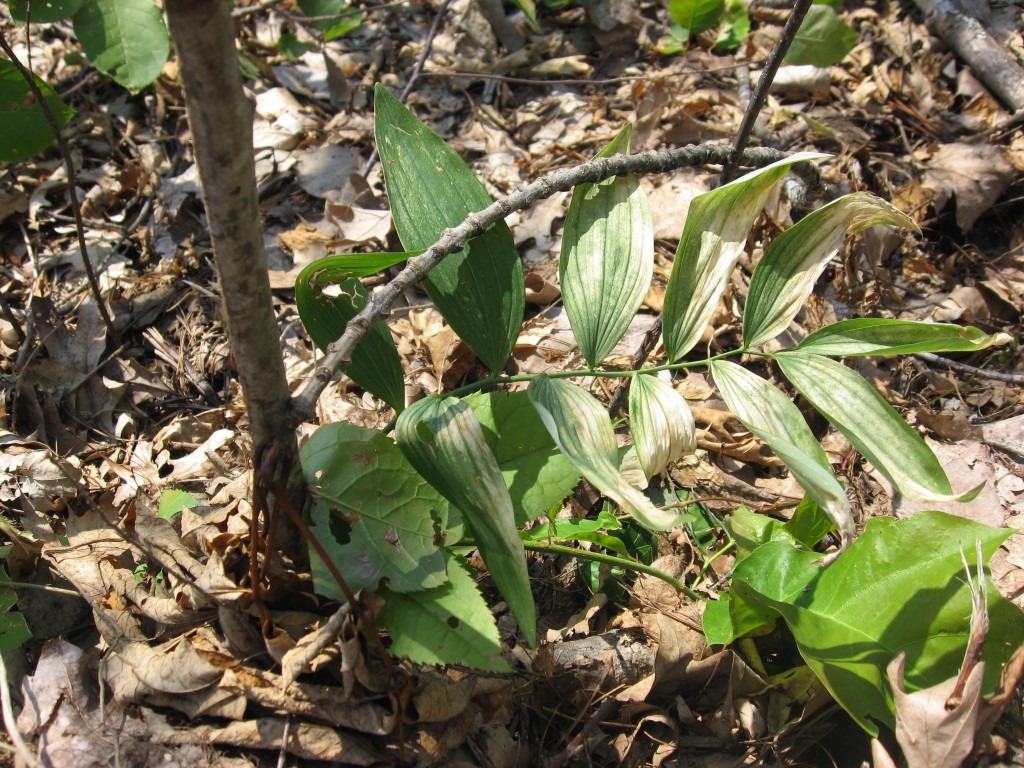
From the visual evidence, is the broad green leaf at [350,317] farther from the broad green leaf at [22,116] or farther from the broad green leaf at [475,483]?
the broad green leaf at [22,116]

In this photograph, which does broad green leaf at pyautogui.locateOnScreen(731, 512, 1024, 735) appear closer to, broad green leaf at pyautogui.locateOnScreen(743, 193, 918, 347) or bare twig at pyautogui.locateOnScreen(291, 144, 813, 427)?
broad green leaf at pyautogui.locateOnScreen(743, 193, 918, 347)

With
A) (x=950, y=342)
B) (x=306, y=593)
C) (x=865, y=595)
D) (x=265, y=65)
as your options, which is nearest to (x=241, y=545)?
(x=306, y=593)

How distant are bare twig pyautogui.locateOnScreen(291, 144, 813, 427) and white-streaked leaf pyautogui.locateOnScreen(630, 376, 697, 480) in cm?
42

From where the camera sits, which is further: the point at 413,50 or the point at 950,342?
the point at 413,50

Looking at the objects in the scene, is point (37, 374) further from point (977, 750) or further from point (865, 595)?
point (977, 750)

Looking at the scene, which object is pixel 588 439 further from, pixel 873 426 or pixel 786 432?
pixel 873 426

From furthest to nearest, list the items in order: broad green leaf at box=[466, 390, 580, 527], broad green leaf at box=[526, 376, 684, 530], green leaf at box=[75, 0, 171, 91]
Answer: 1. green leaf at box=[75, 0, 171, 91]
2. broad green leaf at box=[466, 390, 580, 527]
3. broad green leaf at box=[526, 376, 684, 530]

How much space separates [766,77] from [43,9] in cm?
177

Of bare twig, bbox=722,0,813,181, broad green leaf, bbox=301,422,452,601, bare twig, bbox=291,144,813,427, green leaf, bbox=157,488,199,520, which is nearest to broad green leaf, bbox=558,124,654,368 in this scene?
bare twig, bbox=291,144,813,427

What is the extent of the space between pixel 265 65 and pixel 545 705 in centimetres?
250

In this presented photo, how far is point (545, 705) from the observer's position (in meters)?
1.27

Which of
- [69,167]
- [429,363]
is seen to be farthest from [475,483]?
[69,167]

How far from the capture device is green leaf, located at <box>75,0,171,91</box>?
6.10 ft

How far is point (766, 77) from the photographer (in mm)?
1345
